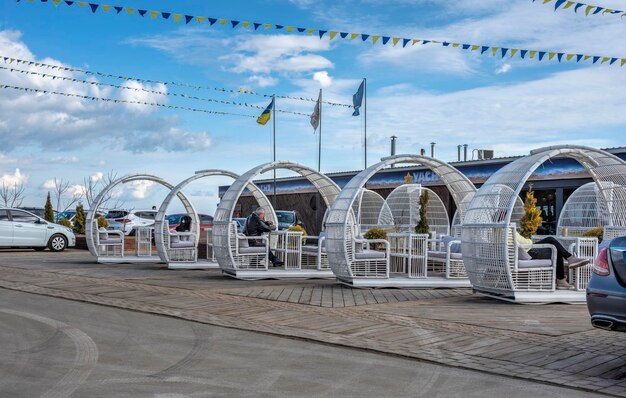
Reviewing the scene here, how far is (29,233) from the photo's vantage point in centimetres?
2477

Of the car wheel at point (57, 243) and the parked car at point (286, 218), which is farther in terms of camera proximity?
the parked car at point (286, 218)

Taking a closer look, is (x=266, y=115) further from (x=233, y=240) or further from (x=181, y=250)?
(x=233, y=240)

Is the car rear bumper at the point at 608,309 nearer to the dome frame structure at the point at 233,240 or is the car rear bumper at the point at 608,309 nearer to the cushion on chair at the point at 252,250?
the dome frame structure at the point at 233,240

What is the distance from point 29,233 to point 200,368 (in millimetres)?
20331

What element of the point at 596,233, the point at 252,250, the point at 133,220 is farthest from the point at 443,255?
the point at 133,220

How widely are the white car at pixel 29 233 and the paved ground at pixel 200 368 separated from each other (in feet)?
55.6

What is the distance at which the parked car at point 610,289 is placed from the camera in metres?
6.22

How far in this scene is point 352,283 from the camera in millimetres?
13211

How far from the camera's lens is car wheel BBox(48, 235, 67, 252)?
83.6ft

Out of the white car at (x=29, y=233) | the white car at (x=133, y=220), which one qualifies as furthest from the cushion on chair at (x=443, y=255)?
the white car at (x=133, y=220)

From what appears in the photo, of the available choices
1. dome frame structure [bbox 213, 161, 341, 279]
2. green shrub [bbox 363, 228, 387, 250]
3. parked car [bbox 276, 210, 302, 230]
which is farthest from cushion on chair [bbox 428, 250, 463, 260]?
parked car [bbox 276, 210, 302, 230]

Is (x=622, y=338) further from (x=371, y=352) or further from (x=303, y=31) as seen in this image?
(x=303, y=31)

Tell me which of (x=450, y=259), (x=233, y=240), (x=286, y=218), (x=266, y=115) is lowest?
(x=450, y=259)

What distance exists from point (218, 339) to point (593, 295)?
3.62 metres
